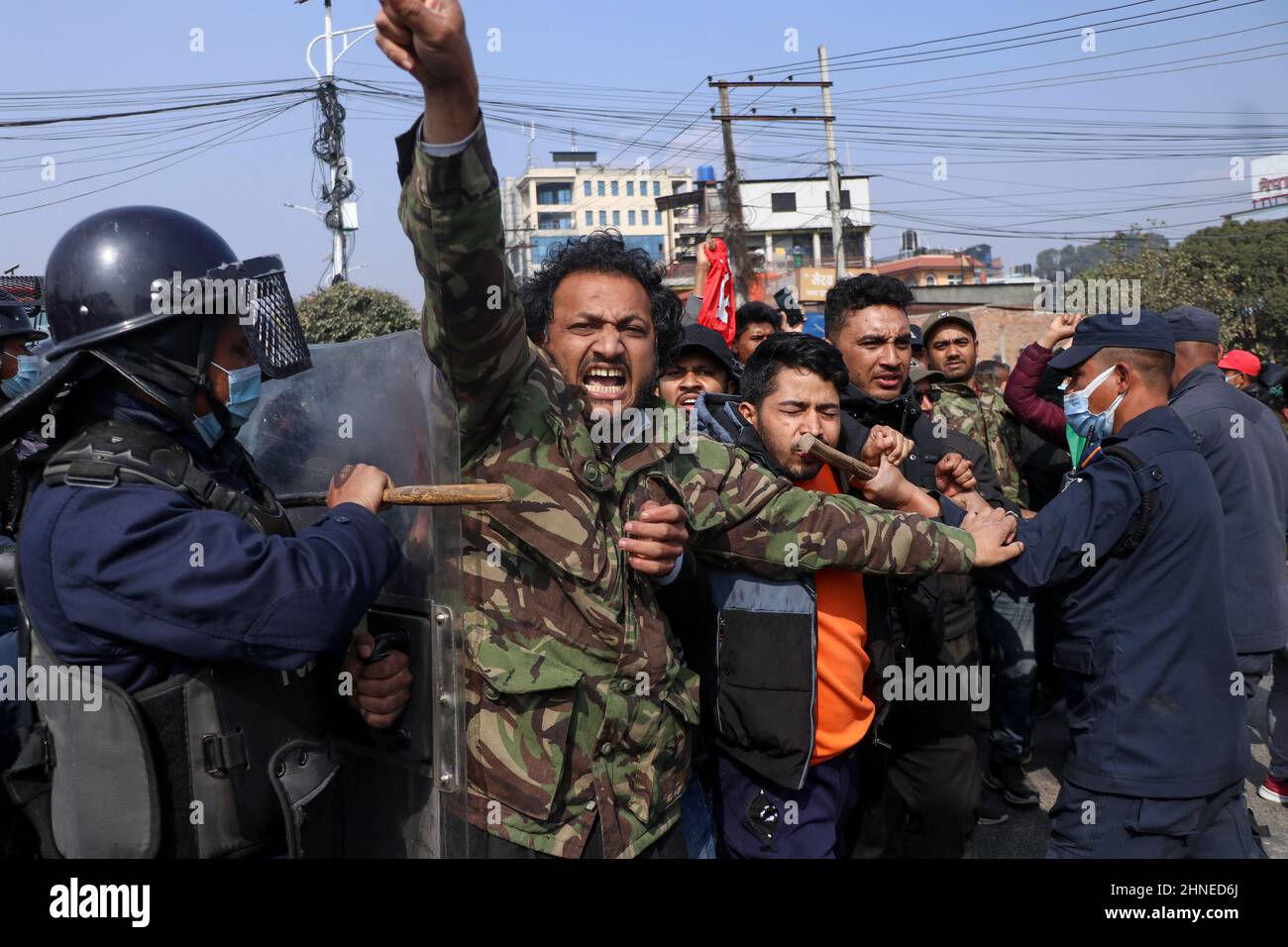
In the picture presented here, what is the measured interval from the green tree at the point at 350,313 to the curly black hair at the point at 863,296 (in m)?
11.9

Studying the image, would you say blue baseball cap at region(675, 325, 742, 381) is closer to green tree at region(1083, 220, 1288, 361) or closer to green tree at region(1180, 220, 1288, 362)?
green tree at region(1083, 220, 1288, 361)

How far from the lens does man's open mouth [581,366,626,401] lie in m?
2.26

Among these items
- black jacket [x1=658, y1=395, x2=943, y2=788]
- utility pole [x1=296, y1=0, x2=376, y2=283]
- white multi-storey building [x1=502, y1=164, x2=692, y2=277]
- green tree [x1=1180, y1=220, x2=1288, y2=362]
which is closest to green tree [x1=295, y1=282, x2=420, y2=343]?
utility pole [x1=296, y1=0, x2=376, y2=283]

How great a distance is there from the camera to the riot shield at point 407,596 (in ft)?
6.03

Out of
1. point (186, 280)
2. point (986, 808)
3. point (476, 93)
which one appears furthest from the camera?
point (986, 808)

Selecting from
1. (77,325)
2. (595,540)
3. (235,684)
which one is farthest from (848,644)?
(77,325)

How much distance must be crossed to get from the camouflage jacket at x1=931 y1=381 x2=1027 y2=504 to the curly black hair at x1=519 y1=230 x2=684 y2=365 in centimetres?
254

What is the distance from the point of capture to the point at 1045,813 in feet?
15.0

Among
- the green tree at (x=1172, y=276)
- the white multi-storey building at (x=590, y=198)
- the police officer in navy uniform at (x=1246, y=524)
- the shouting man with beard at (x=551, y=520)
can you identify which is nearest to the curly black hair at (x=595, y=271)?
the shouting man with beard at (x=551, y=520)

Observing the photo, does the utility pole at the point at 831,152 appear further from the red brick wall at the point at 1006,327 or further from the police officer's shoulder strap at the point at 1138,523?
the police officer's shoulder strap at the point at 1138,523

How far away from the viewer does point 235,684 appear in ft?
5.69

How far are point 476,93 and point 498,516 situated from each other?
816mm

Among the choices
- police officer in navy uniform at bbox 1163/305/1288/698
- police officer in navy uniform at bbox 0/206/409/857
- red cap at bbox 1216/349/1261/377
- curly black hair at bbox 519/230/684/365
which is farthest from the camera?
red cap at bbox 1216/349/1261/377
